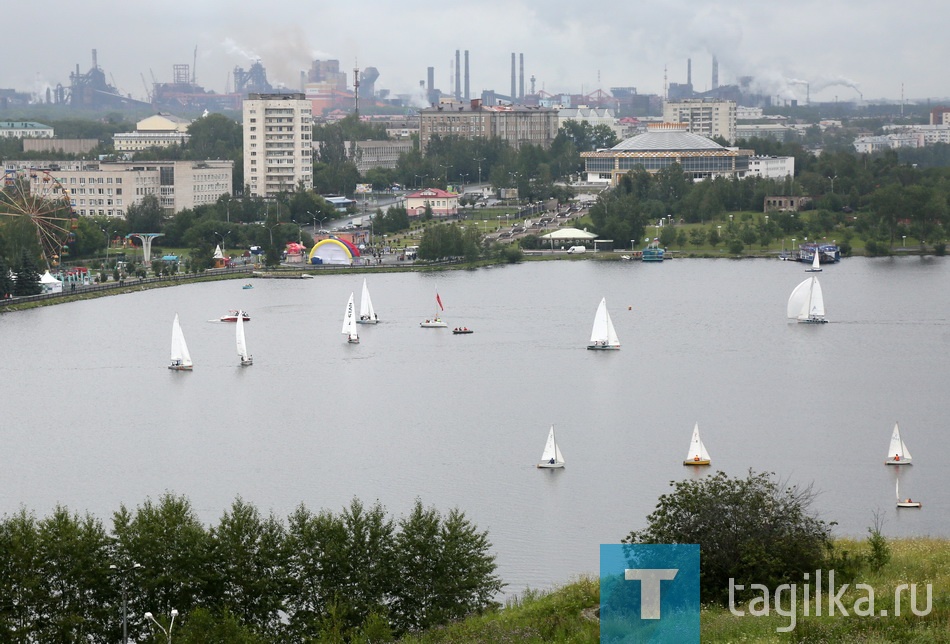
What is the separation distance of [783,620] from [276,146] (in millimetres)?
40495

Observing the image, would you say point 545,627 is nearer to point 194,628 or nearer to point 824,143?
point 194,628

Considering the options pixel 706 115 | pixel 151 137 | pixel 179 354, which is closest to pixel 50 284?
pixel 179 354

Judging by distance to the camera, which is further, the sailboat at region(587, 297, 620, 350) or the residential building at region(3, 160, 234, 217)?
the residential building at region(3, 160, 234, 217)

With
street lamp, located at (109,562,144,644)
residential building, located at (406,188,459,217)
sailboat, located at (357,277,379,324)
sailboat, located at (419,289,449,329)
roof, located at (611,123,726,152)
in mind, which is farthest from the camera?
roof, located at (611,123,726,152)

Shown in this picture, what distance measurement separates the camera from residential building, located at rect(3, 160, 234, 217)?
1638 inches

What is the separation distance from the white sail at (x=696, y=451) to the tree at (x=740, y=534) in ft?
18.0

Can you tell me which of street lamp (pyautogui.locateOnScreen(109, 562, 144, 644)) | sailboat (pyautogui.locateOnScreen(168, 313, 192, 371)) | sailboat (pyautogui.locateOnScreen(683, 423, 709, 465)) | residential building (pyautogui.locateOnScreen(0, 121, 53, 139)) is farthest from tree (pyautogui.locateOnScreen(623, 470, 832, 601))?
residential building (pyautogui.locateOnScreen(0, 121, 53, 139))

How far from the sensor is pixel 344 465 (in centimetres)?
1538

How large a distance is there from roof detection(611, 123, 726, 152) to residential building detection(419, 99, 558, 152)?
401 inches

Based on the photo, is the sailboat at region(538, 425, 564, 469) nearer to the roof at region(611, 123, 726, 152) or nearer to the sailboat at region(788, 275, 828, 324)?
the sailboat at region(788, 275, 828, 324)

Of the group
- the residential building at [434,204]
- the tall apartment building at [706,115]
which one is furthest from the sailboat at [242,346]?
the tall apartment building at [706,115]

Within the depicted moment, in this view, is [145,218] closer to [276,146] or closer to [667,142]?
[276,146]

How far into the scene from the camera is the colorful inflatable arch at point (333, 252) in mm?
35031

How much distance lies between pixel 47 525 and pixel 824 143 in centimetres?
7162
